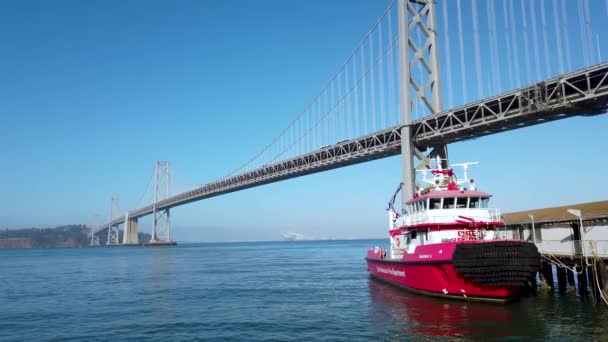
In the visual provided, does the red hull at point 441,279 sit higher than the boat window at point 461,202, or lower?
lower

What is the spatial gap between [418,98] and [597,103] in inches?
600

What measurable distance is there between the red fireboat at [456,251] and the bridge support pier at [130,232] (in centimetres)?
13440

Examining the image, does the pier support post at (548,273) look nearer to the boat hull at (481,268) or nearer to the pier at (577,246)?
the pier at (577,246)

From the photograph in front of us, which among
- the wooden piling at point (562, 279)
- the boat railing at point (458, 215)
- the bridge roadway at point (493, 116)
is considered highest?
the bridge roadway at point (493, 116)

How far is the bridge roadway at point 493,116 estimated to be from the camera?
2856 centimetres

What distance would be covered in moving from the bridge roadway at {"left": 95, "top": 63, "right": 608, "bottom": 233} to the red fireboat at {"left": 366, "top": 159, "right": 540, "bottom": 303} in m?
9.29

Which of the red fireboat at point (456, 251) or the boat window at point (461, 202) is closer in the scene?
the red fireboat at point (456, 251)

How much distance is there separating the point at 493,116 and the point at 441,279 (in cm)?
1742

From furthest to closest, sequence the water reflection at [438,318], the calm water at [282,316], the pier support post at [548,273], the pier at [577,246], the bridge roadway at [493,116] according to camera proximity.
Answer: the bridge roadway at [493,116] < the pier support post at [548,273] < the pier at [577,246] < the calm water at [282,316] < the water reflection at [438,318]

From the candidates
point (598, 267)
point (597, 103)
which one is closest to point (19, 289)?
point (598, 267)

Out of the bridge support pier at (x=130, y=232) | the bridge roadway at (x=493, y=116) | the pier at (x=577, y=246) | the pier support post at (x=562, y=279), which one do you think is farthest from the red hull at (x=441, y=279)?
the bridge support pier at (x=130, y=232)

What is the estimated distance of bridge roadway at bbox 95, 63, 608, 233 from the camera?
2856cm

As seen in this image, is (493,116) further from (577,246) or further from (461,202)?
(577,246)

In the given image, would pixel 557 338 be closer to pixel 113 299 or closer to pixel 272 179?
pixel 113 299
